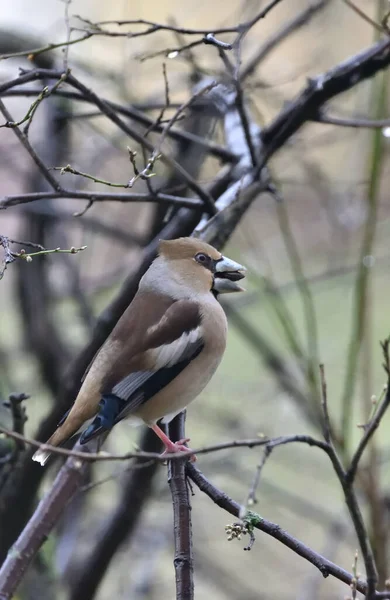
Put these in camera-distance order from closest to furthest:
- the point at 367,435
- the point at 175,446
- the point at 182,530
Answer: the point at 367,435 → the point at 182,530 → the point at 175,446

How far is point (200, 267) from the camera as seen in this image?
2.82 metres

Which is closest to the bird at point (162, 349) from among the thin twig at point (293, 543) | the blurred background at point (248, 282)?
the thin twig at point (293, 543)

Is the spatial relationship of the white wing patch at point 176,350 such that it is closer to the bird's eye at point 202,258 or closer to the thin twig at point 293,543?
the bird's eye at point 202,258

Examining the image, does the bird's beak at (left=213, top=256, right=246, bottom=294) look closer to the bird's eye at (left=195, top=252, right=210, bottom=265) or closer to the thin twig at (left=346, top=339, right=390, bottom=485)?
the bird's eye at (left=195, top=252, right=210, bottom=265)

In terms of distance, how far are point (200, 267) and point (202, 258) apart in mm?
34

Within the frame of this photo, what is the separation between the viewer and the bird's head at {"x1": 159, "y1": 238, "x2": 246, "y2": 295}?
2785 mm

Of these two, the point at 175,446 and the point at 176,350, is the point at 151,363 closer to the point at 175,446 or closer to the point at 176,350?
the point at 176,350

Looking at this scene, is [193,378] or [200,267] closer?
[193,378]

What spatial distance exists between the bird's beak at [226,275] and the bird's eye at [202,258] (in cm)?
4

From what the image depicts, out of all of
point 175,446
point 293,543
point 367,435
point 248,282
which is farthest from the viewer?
point 248,282

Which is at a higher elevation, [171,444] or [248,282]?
[248,282]

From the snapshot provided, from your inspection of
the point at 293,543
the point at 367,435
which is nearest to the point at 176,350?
the point at 293,543

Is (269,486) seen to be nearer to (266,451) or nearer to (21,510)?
(21,510)

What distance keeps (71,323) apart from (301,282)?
9.70 ft
